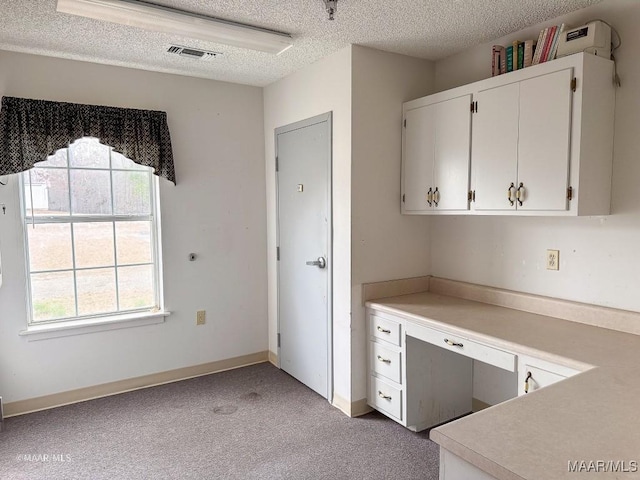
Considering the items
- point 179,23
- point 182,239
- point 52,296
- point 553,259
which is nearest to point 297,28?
point 179,23

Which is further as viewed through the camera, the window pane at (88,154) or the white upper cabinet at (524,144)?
the window pane at (88,154)

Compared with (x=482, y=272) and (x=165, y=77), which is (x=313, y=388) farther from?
(x=165, y=77)

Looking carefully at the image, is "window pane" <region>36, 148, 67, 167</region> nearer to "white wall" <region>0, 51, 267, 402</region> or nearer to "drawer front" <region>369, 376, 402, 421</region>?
"white wall" <region>0, 51, 267, 402</region>

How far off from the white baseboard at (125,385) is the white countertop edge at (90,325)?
42 centimetres

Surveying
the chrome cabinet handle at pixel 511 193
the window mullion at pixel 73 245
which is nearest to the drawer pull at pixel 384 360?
the chrome cabinet handle at pixel 511 193

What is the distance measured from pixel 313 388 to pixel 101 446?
1460 millimetres

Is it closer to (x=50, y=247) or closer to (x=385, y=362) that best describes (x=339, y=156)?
(x=385, y=362)

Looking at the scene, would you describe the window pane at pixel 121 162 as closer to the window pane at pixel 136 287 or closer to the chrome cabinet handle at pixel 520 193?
the window pane at pixel 136 287

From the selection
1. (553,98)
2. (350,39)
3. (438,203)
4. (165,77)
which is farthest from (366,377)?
(165,77)

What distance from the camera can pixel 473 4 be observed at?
2.24 m

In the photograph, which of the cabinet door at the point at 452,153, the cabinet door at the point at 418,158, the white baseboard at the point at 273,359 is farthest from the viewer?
the white baseboard at the point at 273,359

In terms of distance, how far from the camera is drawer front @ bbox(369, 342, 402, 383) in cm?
274

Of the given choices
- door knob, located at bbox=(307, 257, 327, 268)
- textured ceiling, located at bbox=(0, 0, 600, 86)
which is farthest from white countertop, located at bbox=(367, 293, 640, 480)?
textured ceiling, located at bbox=(0, 0, 600, 86)

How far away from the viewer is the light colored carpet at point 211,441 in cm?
239
